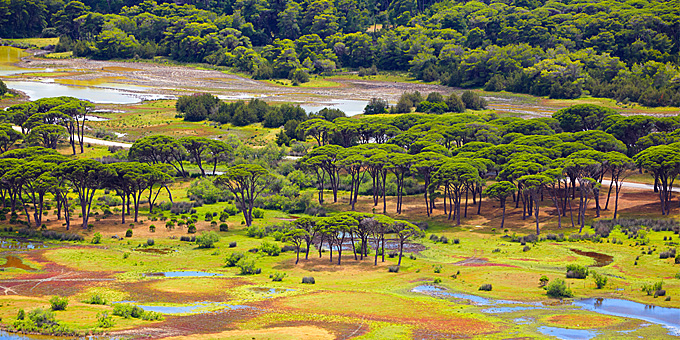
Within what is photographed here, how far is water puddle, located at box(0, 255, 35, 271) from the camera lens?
58250 millimetres

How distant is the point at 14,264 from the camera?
59.2 metres

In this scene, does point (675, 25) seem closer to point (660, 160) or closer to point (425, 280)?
point (660, 160)

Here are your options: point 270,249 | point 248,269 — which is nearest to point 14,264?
point 248,269

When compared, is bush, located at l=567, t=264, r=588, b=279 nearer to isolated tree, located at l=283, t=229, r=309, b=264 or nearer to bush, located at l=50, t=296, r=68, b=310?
isolated tree, located at l=283, t=229, r=309, b=264

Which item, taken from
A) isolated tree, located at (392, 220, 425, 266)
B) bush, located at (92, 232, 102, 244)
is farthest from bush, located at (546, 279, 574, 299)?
bush, located at (92, 232, 102, 244)

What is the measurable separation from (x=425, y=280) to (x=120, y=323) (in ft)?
83.5

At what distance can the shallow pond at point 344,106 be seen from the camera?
15538 cm

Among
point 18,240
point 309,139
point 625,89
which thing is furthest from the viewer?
point 625,89

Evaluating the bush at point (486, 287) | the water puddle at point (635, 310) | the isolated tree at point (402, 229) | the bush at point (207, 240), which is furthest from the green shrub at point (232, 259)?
the water puddle at point (635, 310)

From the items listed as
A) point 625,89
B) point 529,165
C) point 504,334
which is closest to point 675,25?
point 625,89

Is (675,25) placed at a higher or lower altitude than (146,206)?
higher

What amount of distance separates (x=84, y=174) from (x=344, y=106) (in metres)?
96.2

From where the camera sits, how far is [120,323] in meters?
43.2

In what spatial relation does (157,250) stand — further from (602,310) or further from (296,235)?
(602,310)
